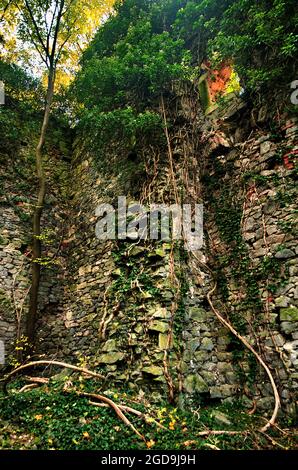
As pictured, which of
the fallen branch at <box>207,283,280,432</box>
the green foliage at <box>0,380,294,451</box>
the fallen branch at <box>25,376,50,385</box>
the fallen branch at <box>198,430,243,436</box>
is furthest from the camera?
the fallen branch at <box>25,376,50,385</box>

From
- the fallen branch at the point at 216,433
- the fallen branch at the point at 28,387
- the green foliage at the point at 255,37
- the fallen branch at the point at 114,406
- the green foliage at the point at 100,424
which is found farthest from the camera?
the green foliage at the point at 255,37

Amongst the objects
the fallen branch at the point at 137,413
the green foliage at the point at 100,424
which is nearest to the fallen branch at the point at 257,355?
the green foliage at the point at 100,424

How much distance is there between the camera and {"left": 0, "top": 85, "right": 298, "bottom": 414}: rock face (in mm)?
4094

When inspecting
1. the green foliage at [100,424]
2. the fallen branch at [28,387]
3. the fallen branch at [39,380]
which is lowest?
the green foliage at [100,424]

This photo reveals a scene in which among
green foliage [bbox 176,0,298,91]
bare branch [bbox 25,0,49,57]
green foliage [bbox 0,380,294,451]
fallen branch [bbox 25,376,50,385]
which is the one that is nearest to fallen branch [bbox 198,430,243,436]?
green foliage [bbox 0,380,294,451]

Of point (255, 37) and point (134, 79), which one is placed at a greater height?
point (134, 79)

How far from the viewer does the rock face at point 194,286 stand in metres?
4.09

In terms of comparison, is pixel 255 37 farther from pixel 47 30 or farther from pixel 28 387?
pixel 28 387

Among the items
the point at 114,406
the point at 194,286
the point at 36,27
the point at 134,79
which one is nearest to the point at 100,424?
the point at 114,406

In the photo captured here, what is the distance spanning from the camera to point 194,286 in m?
Result: 4.87

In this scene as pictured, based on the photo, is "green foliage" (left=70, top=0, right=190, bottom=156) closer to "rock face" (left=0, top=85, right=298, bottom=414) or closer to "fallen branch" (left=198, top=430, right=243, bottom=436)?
"rock face" (left=0, top=85, right=298, bottom=414)

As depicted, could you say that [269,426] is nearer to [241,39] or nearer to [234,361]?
[234,361]

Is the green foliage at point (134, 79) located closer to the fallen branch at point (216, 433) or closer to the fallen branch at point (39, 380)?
the fallen branch at point (39, 380)

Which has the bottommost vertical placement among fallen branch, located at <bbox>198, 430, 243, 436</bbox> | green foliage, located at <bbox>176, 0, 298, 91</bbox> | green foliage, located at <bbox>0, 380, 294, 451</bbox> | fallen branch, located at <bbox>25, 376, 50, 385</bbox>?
fallen branch, located at <bbox>198, 430, 243, 436</bbox>
